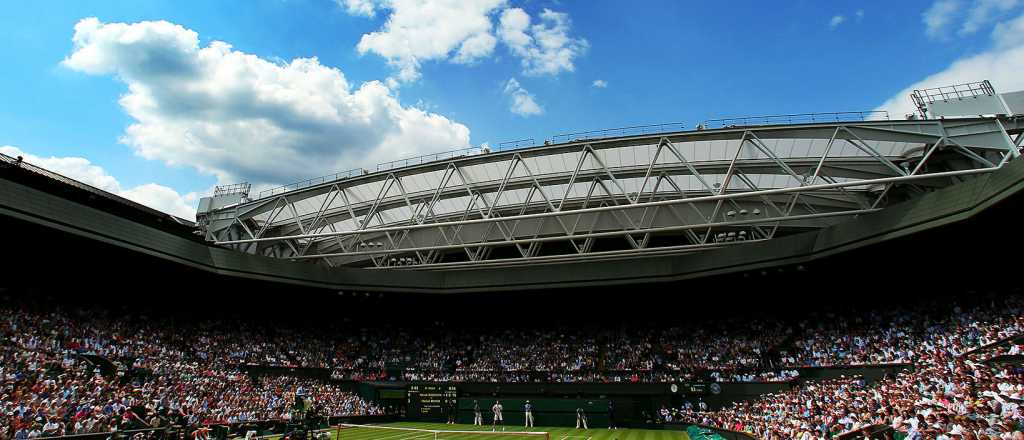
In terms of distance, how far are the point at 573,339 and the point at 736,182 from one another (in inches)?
677

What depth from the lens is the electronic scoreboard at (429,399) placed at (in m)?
37.4

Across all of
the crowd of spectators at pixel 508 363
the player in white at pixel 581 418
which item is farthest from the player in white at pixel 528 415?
the player in white at pixel 581 418

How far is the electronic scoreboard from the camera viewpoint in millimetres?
37406

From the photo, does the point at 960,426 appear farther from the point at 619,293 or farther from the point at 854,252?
the point at 619,293

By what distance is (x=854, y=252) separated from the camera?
27.0m

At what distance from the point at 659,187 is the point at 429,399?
21.7 metres

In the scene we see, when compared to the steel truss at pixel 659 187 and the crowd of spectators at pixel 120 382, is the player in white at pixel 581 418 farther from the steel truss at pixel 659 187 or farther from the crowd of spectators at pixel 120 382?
the crowd of spectators at pixel 120 382

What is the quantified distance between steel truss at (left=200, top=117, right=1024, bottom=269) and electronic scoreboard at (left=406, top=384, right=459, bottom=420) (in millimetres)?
8950

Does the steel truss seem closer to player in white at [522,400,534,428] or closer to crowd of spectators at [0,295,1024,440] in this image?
crowd of spectators at [0,295,1024,440]

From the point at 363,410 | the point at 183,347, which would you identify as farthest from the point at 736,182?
the point at 183,347

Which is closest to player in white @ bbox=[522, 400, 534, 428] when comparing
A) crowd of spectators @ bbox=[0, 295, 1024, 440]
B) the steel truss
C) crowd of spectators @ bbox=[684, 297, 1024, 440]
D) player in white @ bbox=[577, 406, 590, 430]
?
crowd of spectators @ bbox=[0, 295, 1024, 440]

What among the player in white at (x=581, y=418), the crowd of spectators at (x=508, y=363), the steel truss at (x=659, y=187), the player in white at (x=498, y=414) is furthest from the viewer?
the player in white at (x=498, y=414)

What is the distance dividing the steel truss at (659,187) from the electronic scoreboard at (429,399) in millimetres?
8950

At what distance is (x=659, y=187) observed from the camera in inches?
1329
